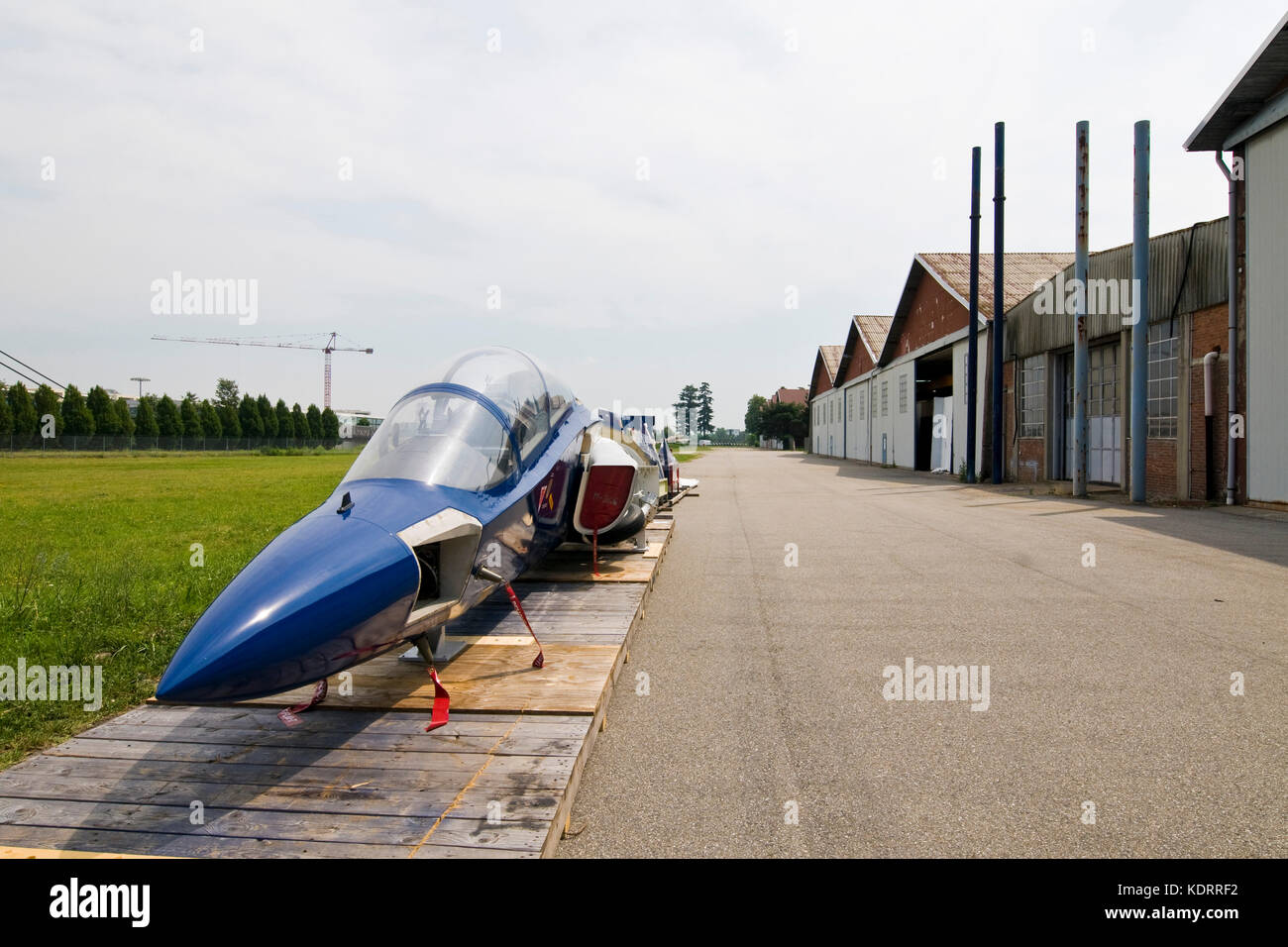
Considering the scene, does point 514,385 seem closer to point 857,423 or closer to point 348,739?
point 348,739

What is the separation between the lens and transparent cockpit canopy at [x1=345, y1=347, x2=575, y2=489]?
14.8ft

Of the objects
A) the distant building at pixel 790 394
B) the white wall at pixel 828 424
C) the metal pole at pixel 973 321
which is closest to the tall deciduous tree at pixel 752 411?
the distant building at pixel 790 394

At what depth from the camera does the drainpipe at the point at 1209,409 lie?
52.5ft

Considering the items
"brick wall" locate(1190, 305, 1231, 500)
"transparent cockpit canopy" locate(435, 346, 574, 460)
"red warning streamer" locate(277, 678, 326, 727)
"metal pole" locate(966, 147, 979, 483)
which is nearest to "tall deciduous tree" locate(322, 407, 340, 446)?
"metal pole" locate(966, 147, 979, 483)

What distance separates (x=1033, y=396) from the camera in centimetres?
2398

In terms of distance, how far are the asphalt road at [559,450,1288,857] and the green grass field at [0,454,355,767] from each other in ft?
10.7

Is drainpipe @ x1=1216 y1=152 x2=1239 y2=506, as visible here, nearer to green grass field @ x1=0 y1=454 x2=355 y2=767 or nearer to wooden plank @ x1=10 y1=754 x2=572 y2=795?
wooden plank @ x1=10 y1=754 x2=572 y2=795

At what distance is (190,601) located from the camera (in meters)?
6.82

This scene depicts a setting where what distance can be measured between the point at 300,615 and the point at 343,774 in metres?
0.84

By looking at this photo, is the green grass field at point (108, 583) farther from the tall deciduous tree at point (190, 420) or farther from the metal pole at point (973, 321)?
the tall deciduous tree at point (190, 420)

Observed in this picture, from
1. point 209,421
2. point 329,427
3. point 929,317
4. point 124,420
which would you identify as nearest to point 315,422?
point 329,427

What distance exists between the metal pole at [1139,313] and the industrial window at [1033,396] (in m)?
6.04
